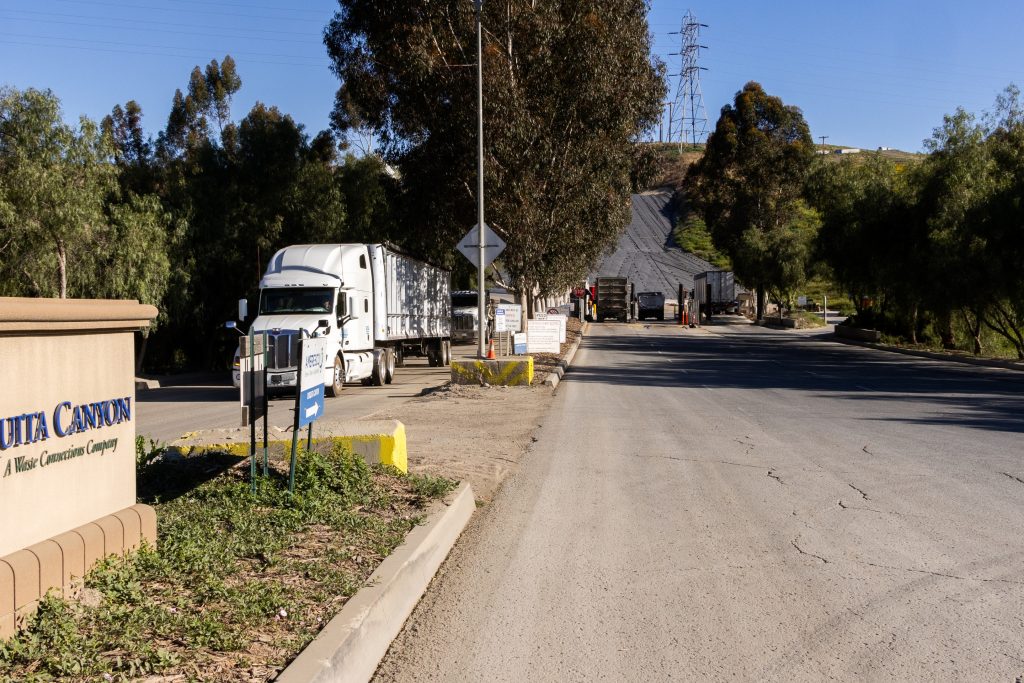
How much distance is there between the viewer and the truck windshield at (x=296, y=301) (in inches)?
916

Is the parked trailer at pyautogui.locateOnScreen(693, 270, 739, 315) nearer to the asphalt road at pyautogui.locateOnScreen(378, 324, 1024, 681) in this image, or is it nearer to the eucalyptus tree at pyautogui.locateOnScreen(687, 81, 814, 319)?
the eucalyptus tree at pyautogui.locateOnScreen(687, 81, 814, 319)

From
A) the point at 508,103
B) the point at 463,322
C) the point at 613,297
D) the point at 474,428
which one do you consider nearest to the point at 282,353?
the point at 474,428

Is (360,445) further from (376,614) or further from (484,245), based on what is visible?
(484,245)

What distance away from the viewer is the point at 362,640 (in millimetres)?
4910

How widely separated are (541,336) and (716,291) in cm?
5993

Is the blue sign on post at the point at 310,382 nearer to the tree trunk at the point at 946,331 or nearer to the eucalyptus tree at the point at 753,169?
the tree trunk at the point at 946,331

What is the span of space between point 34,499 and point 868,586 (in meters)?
4.90

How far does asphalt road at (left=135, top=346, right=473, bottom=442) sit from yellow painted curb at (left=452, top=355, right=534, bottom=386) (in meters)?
1.28

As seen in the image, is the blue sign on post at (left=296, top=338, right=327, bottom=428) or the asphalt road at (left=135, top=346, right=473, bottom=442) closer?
the blue sign on post at (left=296, top=338, right=327, bottom=428)

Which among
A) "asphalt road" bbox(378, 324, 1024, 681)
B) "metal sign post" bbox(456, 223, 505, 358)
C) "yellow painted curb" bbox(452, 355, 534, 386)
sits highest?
"metal sign post" bbox(456, 223, 505, 358)

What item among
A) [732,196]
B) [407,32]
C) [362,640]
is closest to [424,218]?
[407,32]

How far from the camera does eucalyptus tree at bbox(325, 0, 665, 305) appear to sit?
101 feet

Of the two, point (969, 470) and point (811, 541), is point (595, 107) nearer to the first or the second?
point (969, 470)

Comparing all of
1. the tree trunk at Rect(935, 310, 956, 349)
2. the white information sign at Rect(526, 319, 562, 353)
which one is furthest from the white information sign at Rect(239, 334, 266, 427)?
the tree trunk at Rect(935, 310, 956, 349)
